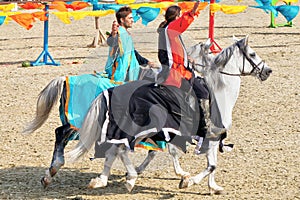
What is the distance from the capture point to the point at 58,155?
21.6ft

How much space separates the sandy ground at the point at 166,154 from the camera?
6.55m

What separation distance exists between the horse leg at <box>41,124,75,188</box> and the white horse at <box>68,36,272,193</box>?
0.28m

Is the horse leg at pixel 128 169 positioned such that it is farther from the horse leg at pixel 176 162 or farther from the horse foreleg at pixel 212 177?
the horse foreleg at pixel 212 177

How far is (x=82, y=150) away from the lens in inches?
249

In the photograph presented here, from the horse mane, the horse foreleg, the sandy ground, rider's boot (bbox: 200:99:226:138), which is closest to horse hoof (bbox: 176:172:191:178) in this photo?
the sandy ground

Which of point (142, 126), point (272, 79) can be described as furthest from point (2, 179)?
point (272, 79)

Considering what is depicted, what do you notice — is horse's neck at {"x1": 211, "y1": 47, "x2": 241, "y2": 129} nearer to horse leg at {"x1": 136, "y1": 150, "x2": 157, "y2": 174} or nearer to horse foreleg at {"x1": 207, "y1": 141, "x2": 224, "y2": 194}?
horse foreleg at {"x1": 207, "y1": 141, "x2": 224, "y2": 194}

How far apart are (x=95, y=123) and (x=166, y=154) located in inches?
42.7

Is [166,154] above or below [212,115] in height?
below

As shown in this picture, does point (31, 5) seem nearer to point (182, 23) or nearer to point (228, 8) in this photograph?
point (228, 8)

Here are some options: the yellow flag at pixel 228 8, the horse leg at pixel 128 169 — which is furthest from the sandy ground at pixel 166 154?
Result: the yellow flag at pixel 228 8

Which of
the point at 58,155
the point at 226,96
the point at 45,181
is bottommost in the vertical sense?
the point at 45,181

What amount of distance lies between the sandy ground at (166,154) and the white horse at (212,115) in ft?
0.68

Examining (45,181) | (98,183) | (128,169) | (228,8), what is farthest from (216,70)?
(228,8)
